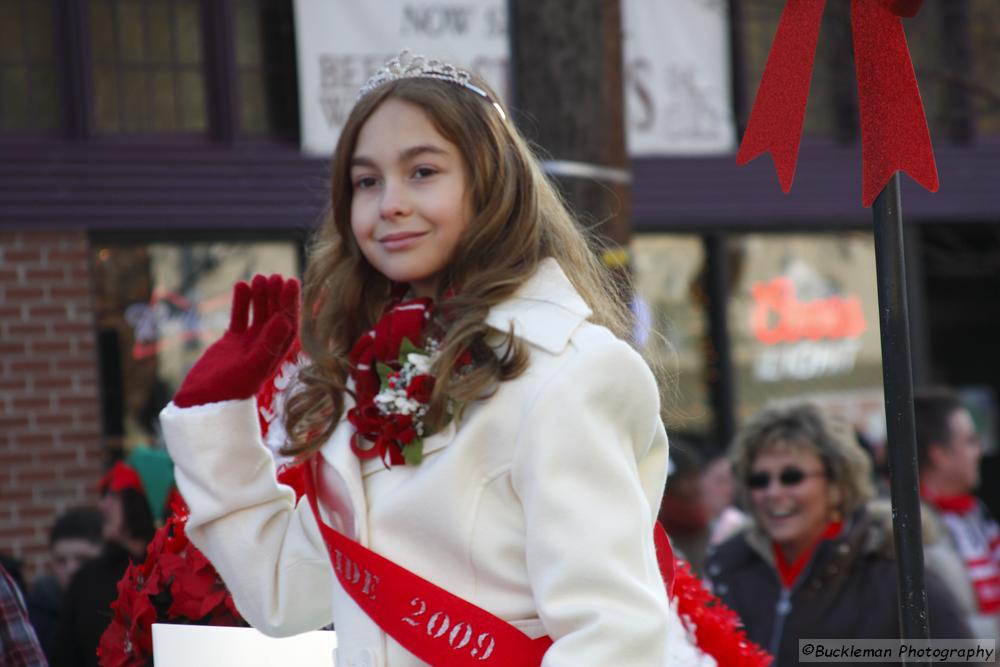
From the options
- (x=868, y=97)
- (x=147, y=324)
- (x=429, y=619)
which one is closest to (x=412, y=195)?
(x=429, y=619)

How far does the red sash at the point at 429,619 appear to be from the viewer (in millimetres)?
2168

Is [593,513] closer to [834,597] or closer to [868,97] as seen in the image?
[868,97]

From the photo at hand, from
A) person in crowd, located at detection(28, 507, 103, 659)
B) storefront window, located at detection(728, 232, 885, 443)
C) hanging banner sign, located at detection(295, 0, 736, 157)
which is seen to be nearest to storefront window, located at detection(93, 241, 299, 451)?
hanging banner sign, located at detection(295, 0, 736, 157)

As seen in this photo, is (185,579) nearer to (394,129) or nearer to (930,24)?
(394,129)

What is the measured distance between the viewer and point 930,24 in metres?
10.1

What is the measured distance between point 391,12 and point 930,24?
3.88 m

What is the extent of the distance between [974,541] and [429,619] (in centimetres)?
478

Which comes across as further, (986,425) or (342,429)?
(986,425)

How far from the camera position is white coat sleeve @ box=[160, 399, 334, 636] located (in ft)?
7.95

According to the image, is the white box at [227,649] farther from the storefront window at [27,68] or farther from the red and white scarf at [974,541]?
the storefront window at [27,68]

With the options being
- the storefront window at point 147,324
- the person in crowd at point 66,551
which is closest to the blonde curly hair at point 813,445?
the person in crowd at point 66,551

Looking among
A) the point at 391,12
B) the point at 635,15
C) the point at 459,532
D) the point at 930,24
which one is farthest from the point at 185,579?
the point at 930,24

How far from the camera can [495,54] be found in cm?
883

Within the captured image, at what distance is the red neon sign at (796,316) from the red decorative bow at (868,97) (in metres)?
7.24
